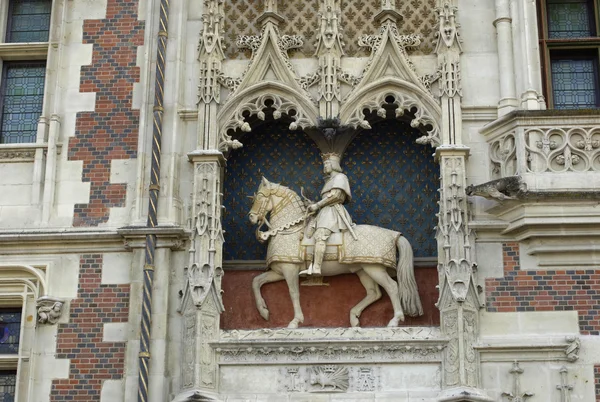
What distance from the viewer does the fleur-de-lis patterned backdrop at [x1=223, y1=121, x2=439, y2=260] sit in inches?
592

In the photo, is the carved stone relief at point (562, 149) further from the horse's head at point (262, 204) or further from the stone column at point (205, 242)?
the stone column at point (205, 242)

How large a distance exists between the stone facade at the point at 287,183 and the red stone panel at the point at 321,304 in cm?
3

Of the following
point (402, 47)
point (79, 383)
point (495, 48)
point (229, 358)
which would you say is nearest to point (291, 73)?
point (402, 47)

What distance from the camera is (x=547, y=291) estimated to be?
1380 cm

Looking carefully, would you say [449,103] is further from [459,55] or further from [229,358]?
[229,358]

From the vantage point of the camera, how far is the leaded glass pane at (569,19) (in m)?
15.5

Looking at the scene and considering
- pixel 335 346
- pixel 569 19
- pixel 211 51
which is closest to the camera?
pixel 335 346

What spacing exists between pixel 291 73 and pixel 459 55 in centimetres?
216

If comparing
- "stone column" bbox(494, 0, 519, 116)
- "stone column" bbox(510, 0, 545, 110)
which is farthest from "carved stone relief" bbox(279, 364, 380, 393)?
"stone column" bbox(510, 0, 545, 110)

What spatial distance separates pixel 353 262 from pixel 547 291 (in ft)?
7.64

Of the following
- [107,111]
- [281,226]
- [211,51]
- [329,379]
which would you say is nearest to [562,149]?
[281,226]

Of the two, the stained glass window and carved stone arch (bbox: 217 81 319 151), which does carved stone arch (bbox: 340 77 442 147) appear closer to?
carved stone arch (bbox: 217 81 319 151)

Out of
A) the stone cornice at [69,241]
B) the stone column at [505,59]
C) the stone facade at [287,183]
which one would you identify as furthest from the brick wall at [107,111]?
the stone column at [505,59]

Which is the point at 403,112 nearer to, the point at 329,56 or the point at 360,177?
the point at 360,177
